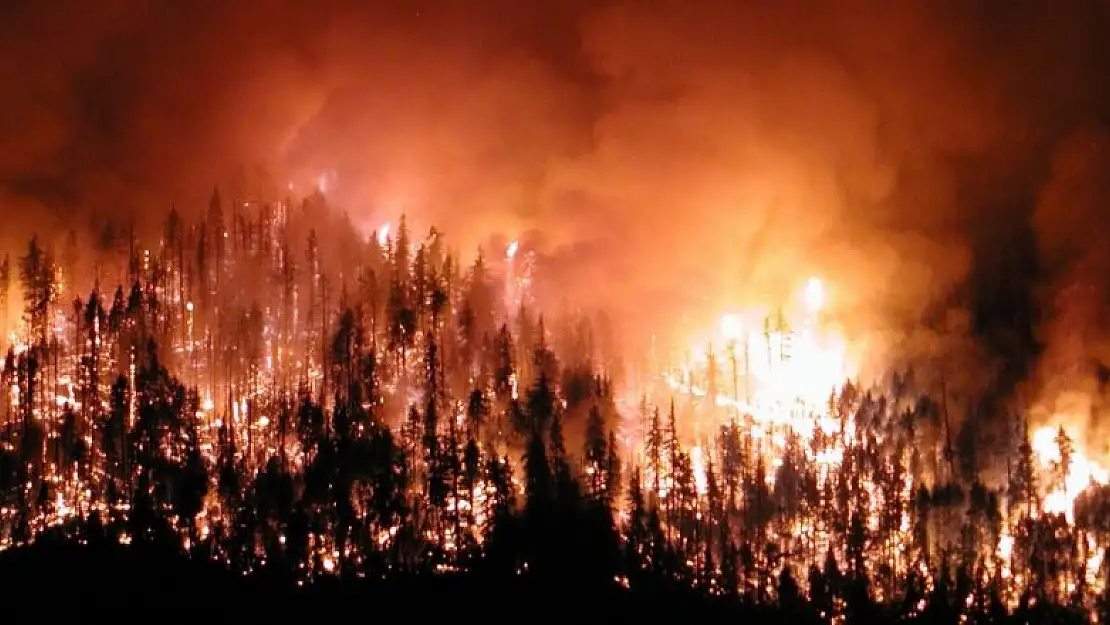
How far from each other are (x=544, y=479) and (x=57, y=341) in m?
47.9

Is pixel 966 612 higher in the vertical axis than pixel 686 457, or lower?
lower

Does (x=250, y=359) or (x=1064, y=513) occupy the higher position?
(x=250, y=359)

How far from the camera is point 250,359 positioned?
124 meters

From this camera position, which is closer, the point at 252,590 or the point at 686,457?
the point at 252,590

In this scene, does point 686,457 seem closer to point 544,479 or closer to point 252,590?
point 544,479

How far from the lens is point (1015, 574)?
407ft

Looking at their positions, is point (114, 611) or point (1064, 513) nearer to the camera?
point (114, 611)

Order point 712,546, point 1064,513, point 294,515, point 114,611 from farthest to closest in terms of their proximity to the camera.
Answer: point 1064,513 < point 712,546 < point 294,515 < point 114,611

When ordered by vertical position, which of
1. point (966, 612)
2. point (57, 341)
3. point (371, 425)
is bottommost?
point (966, 612)

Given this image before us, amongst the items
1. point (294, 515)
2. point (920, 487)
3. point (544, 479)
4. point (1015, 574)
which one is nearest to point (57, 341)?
point (294, 515)

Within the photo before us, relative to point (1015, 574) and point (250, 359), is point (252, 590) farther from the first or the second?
point (1015, 574)

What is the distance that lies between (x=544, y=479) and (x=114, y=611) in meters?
38.9

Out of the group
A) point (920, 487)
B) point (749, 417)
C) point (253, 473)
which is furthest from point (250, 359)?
point (920, 487)

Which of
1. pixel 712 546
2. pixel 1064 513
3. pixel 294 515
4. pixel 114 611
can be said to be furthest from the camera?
pixel 1064 513
